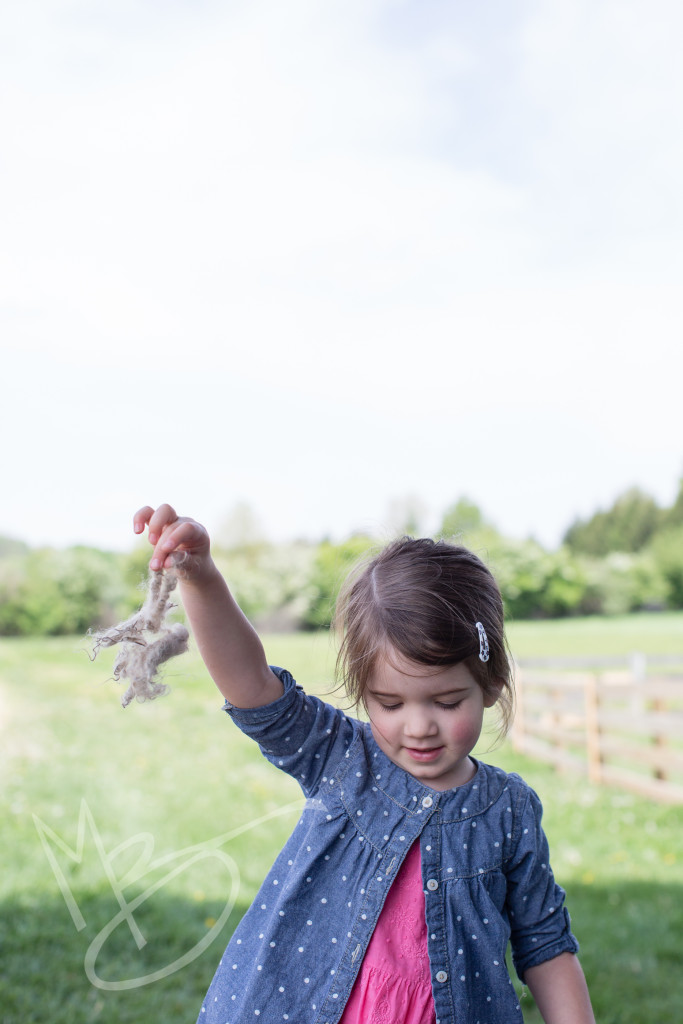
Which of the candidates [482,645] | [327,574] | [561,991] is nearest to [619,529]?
[327,574]

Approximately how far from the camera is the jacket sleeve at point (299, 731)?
1174 millimetres

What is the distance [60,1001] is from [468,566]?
183 cm

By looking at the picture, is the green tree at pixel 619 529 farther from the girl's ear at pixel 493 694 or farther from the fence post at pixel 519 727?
the girl's ear at pixel 493 694

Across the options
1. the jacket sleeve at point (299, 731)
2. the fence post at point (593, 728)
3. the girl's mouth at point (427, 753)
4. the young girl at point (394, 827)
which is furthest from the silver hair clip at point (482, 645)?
the fence post at point (593, 728)

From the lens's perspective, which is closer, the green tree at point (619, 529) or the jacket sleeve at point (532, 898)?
the jacket sleeve at point (532, 898)

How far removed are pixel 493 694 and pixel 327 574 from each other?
662cm

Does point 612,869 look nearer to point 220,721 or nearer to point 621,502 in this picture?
point 220,721

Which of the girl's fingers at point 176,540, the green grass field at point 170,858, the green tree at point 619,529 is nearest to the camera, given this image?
the girl's fingers at point 176,540

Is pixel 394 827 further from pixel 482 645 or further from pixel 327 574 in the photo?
pixel 327 574

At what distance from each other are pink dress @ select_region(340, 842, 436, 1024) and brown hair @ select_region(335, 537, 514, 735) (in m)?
0.25

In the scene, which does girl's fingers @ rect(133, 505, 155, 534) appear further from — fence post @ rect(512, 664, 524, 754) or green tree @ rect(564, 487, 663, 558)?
green tree @ rect(564, 487, 663, 558)

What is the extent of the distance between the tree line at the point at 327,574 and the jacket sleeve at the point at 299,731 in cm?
602

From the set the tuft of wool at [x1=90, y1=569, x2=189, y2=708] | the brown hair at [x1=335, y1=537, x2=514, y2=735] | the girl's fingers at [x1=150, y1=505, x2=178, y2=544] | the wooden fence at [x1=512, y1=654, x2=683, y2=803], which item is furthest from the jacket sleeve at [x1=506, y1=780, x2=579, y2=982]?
the wooden fence at [x1=512, y1=654, x2=683, y2=803]

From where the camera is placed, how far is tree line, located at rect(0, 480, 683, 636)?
7.76 meters
